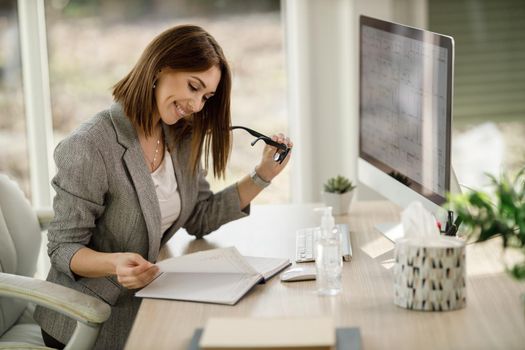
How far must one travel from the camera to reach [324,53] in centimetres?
296

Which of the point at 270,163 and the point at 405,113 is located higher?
the point at 405,113

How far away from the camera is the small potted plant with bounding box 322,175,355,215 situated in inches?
91.4

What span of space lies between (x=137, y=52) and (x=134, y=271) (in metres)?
1.54

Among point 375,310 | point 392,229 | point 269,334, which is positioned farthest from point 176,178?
point 269,334

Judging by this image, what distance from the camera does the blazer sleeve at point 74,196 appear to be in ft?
6.00

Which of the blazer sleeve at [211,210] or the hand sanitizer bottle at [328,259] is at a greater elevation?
the hand sanitizer bottle at [328,259]

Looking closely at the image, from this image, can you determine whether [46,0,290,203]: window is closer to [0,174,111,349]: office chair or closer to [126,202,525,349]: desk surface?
[0,174,111,349]: office chair

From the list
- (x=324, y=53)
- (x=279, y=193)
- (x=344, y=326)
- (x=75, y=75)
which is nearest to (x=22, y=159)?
(x=75, y=75)

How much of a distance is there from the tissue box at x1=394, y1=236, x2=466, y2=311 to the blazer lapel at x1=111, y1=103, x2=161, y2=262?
2.15 ft

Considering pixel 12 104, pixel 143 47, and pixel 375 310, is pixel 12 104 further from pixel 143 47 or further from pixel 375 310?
pixel 375 310

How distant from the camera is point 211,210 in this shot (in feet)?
7.11

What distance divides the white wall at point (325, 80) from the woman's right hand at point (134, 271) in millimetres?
1396

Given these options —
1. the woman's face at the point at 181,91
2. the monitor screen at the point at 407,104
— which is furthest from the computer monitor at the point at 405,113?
the woman's face at the point at 181,91

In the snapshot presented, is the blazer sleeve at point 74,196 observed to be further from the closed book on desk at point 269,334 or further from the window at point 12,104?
the window at point 12,104
